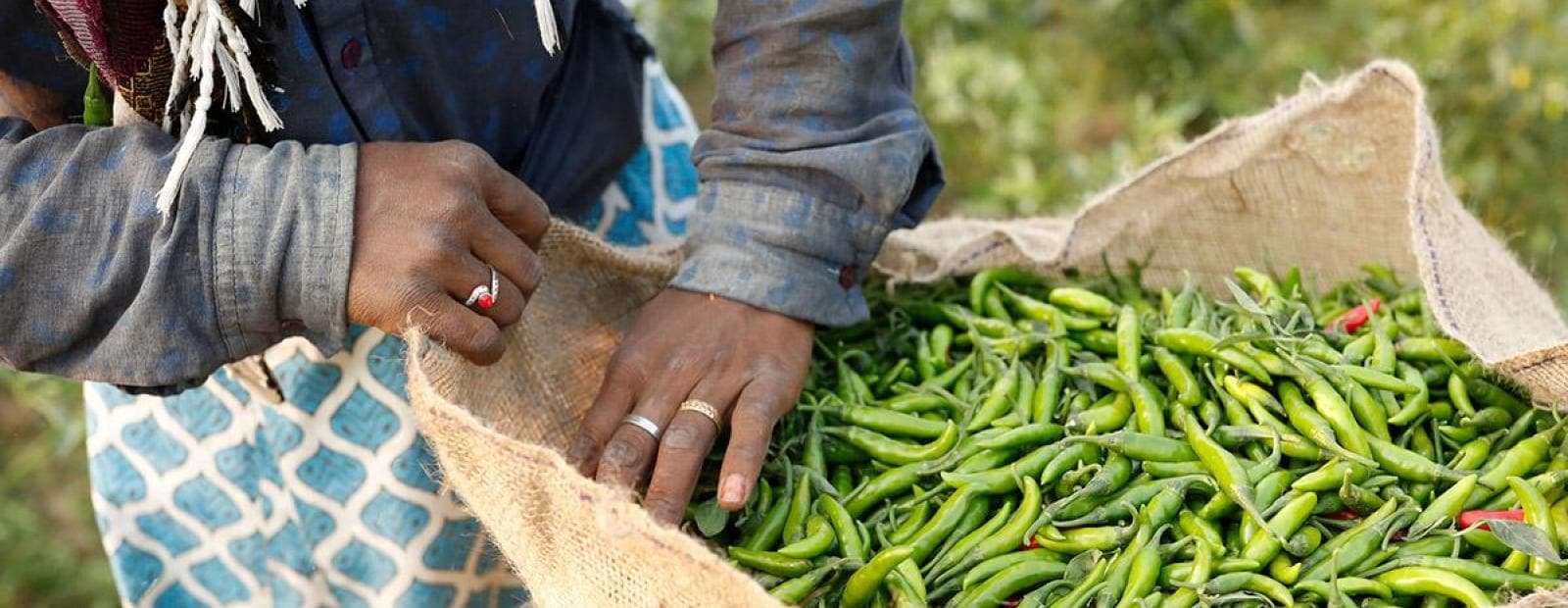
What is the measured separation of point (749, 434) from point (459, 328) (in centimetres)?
36

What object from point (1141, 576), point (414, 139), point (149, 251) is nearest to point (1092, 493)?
point (1141, 576)

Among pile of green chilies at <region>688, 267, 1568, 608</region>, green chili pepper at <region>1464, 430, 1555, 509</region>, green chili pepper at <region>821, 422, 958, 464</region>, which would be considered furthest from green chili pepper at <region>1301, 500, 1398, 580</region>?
green chili pepper at <region>821, 422, 958, 464</region>

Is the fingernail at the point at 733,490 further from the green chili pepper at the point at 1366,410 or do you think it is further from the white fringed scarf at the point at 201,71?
the green chili pepper at the point at 1366,410

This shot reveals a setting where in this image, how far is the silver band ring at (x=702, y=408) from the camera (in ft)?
5.34

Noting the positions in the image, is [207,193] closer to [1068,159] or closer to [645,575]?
[645,575]

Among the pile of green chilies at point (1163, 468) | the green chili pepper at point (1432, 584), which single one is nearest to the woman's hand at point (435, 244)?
the pile of green chilies at point (1163, 468)

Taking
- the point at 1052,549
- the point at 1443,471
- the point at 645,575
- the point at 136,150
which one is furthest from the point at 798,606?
the point at 136,150

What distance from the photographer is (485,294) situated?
1.60 meters

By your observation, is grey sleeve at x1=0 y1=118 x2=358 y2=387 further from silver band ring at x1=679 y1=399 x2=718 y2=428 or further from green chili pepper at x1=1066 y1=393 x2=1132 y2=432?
green chili pepper at x1=1066 y1=393 x2=1132 y2=432

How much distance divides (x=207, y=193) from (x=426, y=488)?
0.58 metres

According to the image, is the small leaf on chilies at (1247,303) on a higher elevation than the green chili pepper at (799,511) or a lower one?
higher

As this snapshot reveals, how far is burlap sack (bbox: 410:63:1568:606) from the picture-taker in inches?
57.4

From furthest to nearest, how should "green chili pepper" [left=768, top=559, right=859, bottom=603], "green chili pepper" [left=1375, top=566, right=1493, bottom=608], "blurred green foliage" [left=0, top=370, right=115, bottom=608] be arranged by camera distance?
"blurred green foliage" [left=0, top=370, right=115, bottom=608], "green chili pepper" [left=768, top=559, right=859, bottom=603], "green chili pepper" [left=1375, top=566, right=1493, bottom=608]

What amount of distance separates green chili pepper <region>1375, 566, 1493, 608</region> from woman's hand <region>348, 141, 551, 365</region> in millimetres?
1050
